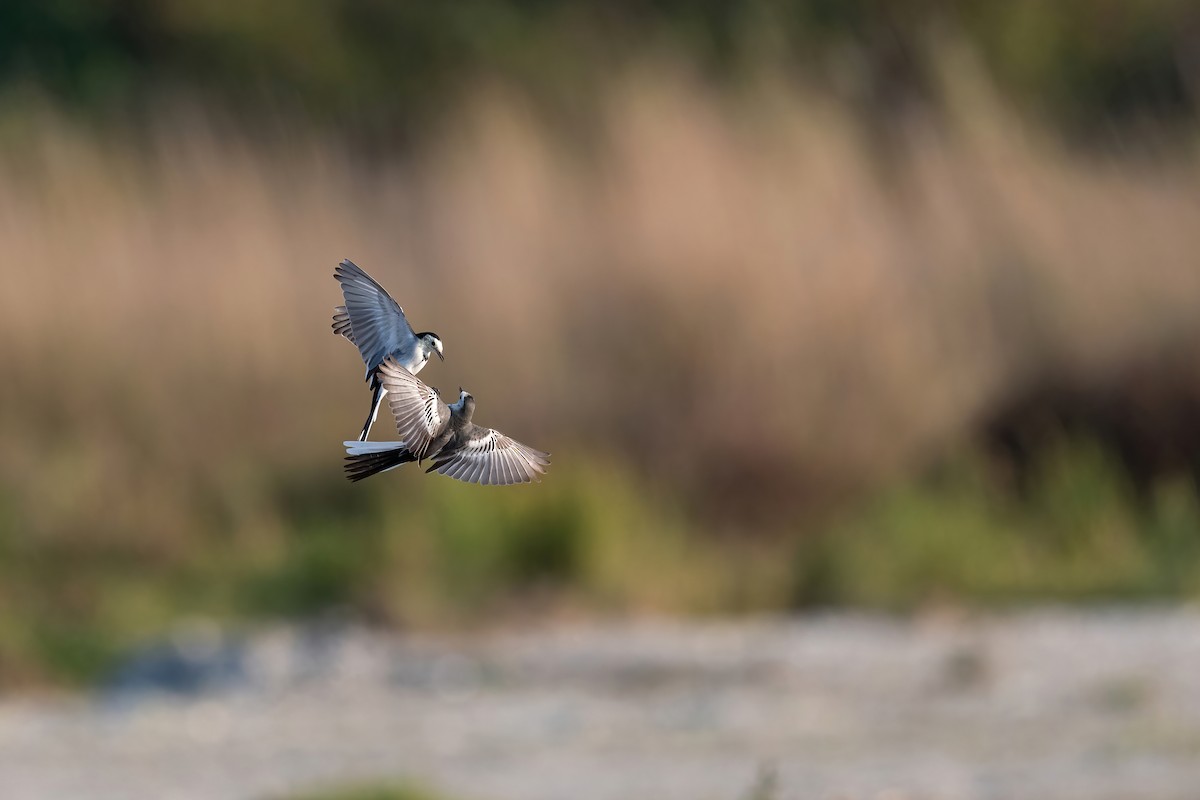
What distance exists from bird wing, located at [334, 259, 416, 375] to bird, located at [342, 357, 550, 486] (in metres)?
0.02

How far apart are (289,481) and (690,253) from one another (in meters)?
2.80

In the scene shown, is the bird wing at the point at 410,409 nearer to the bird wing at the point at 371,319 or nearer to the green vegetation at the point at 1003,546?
the bird wing at the point at 371,319

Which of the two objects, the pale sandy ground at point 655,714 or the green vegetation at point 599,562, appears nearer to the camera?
the pale sandy ground at point 655,714

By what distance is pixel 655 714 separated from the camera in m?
8.67

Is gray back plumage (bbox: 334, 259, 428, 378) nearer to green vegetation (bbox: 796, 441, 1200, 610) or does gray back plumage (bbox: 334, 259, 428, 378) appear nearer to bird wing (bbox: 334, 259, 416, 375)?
bird wing (bbox: 334, 259, 416, 375)

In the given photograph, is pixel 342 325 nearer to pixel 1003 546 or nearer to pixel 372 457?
pixel 372 457

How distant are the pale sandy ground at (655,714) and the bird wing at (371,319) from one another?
5918 mm

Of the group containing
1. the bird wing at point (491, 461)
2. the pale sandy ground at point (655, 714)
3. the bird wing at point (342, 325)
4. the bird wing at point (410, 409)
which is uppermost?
the bird wing at point (342, 325)

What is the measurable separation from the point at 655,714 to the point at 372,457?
300 inches

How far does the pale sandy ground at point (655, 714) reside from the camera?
7.62 metres

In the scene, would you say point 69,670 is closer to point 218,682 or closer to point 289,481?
point 218,682

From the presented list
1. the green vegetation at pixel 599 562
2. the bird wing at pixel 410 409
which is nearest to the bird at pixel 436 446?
the bird wing at pixel 410 409

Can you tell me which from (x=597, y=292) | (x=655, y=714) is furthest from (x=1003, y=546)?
(x=597, y=292)

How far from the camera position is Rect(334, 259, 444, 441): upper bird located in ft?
3.74
